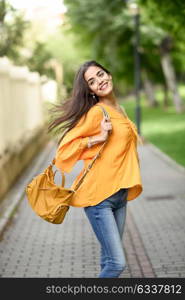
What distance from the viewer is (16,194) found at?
42.2 ft

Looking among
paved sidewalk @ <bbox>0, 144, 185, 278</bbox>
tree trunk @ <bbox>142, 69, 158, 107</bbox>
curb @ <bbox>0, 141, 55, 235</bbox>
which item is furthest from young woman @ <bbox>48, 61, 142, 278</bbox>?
tree trunk @ <bbox>142, 69, 158, 107</bbox>

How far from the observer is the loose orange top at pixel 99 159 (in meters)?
4.90

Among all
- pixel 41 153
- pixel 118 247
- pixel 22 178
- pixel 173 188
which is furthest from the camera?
pixel 41 153

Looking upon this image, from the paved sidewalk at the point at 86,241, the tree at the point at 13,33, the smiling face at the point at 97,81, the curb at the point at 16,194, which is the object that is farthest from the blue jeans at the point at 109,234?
the tree at the point at 13,33

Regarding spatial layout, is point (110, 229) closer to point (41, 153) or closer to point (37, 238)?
point (37, 238)

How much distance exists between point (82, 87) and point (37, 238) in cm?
423

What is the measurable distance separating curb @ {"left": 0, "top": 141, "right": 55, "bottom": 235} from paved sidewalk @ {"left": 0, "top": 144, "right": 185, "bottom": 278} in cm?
2

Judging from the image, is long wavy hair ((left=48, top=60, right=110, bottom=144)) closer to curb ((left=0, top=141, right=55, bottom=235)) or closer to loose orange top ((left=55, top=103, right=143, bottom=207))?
loose orange top ((left=55, top=103, right=143, bottom=207))

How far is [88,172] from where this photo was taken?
16.2 ft

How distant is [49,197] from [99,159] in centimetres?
44

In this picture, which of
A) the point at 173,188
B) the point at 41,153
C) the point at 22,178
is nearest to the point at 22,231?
the point at 173,188

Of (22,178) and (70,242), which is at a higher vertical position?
(70,242)

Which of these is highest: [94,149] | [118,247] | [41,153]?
[94,149]

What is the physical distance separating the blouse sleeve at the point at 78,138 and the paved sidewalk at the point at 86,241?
6.92 feet
